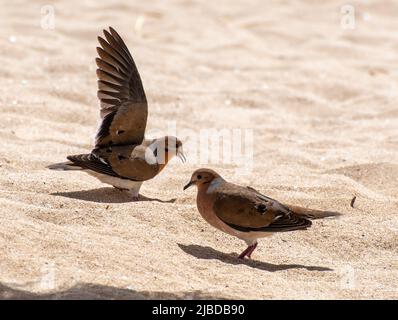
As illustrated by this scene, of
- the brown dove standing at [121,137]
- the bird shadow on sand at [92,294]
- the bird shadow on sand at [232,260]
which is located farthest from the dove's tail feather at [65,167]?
the bird shadow on sand at [92,294]

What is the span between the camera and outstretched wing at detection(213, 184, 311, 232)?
17.8ft

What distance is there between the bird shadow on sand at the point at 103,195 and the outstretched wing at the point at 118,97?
1.17 feet

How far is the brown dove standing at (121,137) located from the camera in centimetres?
639

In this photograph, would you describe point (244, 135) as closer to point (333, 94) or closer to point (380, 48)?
point (333, 94)

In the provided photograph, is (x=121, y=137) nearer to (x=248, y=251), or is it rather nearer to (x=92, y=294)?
(x=248, y=251)

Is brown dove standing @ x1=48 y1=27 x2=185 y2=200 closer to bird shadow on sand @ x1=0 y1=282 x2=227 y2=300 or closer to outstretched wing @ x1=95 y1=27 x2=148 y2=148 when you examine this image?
outstretched wing @ x1=95 y1=27 x2=148 y2=148

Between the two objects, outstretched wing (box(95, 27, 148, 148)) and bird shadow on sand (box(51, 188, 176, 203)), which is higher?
outstretched wing (box(95, 27, 148, 148))

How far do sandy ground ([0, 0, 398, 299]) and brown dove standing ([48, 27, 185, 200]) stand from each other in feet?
0.70

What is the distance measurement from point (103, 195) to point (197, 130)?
2780 mm

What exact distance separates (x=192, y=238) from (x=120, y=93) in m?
1.42

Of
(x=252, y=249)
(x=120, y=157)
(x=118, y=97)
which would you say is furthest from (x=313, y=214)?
(x=118, y=97)

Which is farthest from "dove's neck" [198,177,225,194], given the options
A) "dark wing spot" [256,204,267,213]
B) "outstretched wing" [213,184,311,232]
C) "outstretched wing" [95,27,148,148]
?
"outstretched wing" [95,27,148,148]

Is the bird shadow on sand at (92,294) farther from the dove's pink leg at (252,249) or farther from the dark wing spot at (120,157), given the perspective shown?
the dark wing spot at (120,157)
